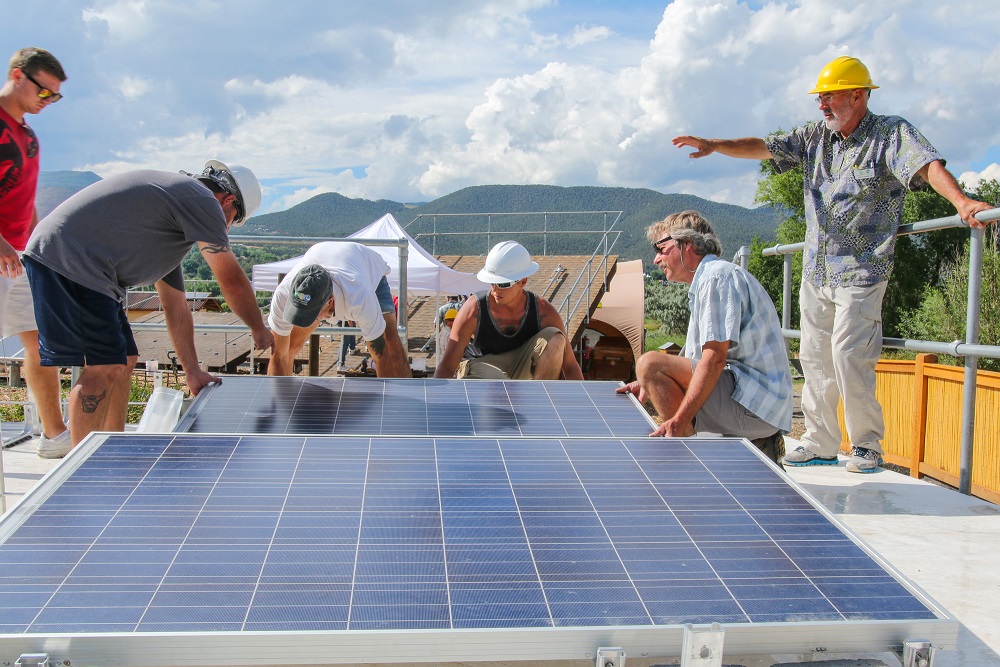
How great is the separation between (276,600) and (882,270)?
385cm

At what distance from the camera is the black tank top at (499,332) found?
5.72 meters

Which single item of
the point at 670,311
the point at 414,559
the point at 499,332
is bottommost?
the point at 670,311

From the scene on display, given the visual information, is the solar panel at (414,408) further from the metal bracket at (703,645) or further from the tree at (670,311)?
the tree at (670,311)

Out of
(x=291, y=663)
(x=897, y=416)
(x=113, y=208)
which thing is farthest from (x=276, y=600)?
(x=897, y=416)

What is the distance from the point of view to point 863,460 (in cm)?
457

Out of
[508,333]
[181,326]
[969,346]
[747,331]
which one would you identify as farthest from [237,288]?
[969,346]

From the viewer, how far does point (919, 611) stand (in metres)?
1.87

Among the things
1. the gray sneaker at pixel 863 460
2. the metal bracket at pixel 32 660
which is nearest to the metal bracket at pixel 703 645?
the metal bracket at pixel 32 660

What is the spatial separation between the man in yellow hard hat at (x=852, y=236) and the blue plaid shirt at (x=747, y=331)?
0.74 m

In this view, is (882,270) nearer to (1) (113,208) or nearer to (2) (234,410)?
(2) (234,410)

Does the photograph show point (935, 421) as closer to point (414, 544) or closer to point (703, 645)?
point (703, 645)

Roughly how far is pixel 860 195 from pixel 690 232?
3.65 ft

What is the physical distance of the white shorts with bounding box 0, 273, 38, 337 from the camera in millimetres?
4812

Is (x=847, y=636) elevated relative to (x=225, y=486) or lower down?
lower down
